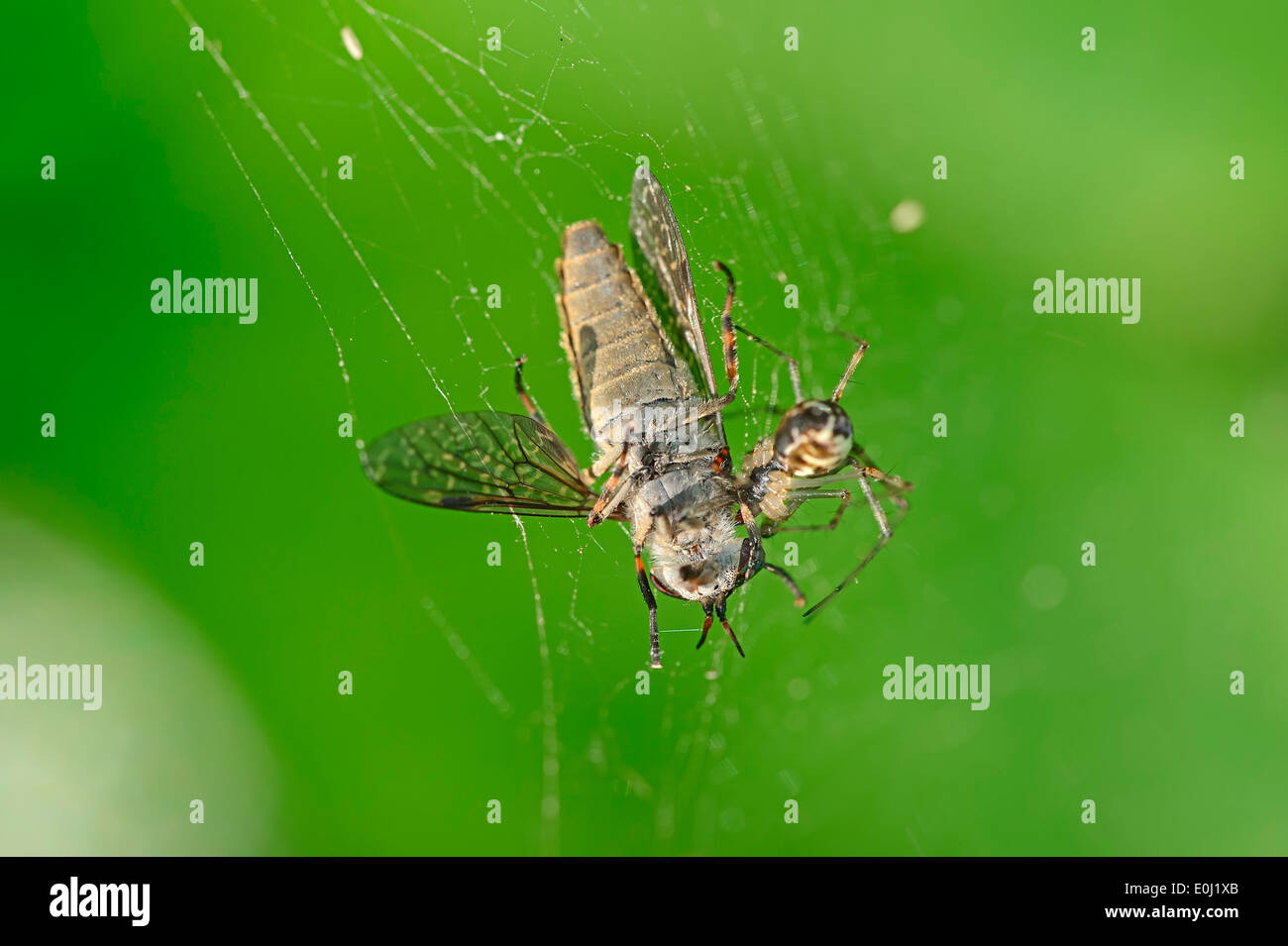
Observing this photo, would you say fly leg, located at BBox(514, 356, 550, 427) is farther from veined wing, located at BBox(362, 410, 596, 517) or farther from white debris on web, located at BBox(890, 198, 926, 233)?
white debris on web, located at BBox(890, 198, 926, 233)

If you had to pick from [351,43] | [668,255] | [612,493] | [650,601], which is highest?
[351,43]

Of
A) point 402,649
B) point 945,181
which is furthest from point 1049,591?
point 402,649

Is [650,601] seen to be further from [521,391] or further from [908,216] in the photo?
[908,216]

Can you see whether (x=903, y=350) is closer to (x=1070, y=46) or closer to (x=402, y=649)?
(x=1070, y=46)

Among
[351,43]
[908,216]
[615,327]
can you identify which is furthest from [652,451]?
[351,43]

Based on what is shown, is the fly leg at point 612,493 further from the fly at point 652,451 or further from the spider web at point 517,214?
the spider web at point 517,214

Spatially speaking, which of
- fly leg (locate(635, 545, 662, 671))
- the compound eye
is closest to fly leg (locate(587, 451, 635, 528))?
fly leg (locate(635, 545, 662, 671))
